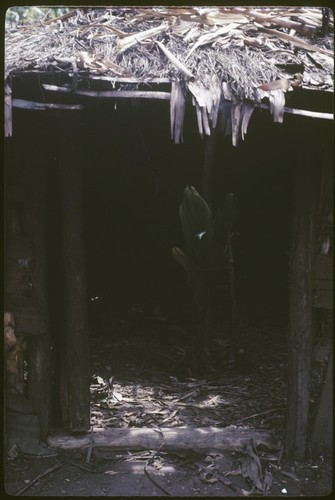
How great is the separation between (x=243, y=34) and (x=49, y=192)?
1664 mm

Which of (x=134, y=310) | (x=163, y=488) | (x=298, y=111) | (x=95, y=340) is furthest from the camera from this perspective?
(x=134, y=310)

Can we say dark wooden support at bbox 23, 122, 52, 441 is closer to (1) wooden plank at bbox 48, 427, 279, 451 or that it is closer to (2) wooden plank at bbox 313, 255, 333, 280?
(1) wooden plank at bbox 48, 427, 279, 451

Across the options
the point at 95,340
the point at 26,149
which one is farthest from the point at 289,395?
the point at 95,340

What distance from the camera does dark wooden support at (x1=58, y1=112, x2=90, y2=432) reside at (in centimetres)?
382

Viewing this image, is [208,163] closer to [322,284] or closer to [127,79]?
[322,284]

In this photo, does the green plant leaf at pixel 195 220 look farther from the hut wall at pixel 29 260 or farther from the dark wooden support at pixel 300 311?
the hut wall at pixel 29 260

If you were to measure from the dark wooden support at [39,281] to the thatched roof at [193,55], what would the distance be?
0.59 meters

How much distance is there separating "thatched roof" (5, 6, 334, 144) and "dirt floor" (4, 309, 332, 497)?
85.6 inches

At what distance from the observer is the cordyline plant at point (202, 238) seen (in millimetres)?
4926

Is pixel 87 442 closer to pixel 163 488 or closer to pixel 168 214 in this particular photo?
pixel 163 488

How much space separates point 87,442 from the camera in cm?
407

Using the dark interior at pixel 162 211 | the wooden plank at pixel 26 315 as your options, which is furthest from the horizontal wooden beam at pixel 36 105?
the dark interior at pixel 162 211

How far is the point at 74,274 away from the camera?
3.97 metres

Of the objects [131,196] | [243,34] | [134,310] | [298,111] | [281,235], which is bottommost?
[134,310]
